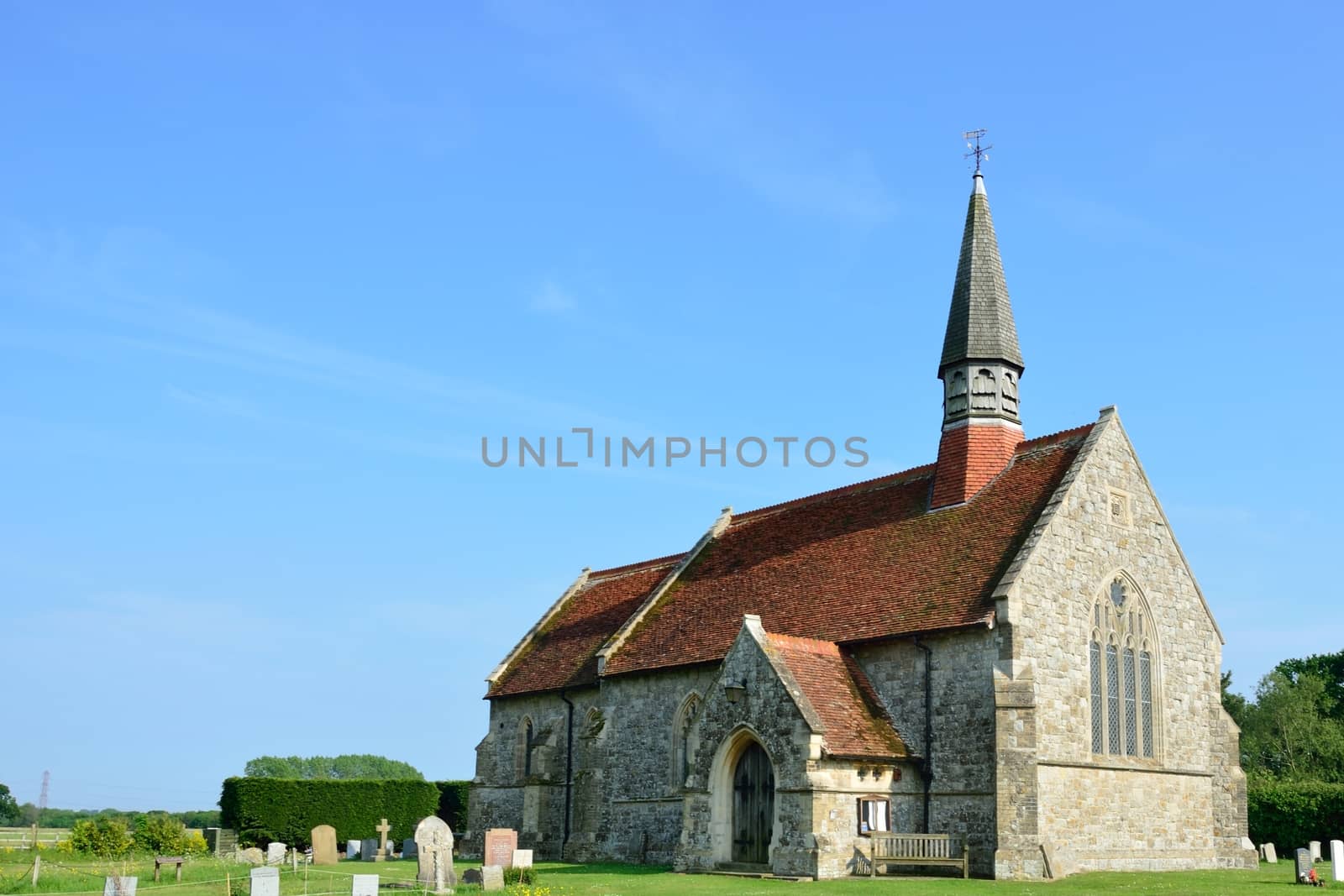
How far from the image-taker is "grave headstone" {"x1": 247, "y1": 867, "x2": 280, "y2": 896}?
1980 cm

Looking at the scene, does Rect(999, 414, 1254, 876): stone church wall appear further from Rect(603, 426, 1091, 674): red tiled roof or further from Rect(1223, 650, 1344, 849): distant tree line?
Rect(1223, 650, 1344, 849): distant tree line

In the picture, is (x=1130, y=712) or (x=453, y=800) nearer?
(x=1130, y=712)

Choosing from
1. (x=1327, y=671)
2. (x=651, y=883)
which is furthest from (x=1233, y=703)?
(x=651, y=883)

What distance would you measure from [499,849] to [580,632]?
14.3 meters

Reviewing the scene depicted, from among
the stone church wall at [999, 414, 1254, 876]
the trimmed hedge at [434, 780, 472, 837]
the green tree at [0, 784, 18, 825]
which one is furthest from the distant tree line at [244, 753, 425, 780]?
the stone church wall at [999, 414, 1254, 876]

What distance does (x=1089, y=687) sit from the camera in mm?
27078

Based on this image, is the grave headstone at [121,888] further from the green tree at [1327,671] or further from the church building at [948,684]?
the green tree at [1327,671]

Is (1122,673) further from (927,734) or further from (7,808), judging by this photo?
(7,808)

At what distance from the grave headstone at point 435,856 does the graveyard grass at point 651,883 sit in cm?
45

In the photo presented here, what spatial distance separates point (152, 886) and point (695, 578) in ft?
56.3

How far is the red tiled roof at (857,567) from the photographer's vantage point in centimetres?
2802

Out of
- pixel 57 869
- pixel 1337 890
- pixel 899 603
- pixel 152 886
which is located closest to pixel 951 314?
pixel 899 603

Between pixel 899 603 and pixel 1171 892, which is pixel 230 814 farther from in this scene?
pixel 1171 892

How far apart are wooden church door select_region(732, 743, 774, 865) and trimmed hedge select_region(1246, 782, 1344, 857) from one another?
19634 mm
